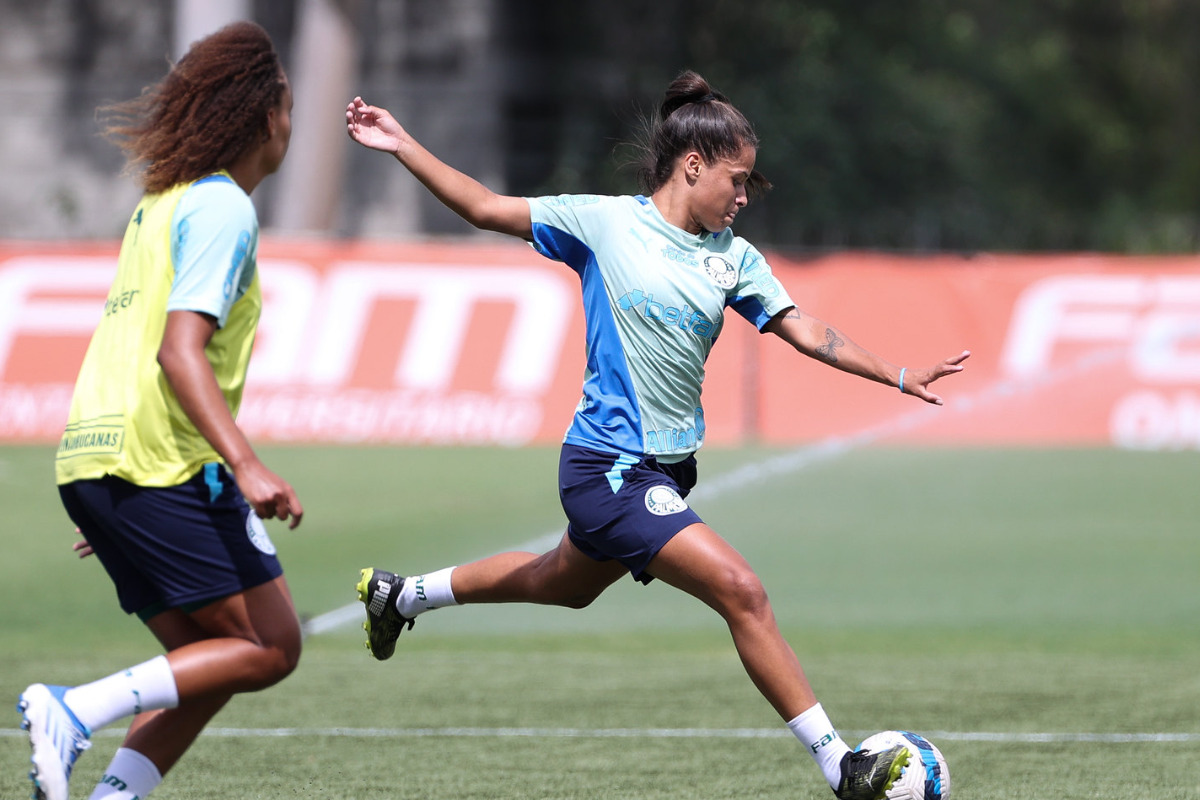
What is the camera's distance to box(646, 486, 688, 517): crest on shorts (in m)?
5.07

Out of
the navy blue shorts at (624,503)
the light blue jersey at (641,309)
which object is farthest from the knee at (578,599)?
the light blue jersey at (641,309)

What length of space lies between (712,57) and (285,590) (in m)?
33.6

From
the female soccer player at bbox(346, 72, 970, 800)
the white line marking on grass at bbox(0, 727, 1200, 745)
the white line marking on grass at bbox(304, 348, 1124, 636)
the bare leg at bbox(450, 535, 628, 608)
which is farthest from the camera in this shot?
the white line marking on grass at bbox(304, 348, 1124, 636)

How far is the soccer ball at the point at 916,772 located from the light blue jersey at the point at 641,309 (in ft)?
3.66

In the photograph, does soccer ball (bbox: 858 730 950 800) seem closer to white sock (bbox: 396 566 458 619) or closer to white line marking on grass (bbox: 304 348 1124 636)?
white sock (bbox: 396 566 458 619)

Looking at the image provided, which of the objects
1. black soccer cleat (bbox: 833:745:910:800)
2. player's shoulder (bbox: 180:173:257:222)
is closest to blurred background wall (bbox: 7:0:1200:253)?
player's shoulder (bbox: 180:173:257:222)

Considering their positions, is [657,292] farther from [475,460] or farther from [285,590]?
[475,460]

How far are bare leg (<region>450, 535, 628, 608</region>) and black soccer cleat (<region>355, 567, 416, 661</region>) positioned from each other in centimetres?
25

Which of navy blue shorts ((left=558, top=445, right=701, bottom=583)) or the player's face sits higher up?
the player's face

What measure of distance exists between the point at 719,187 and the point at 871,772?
188cm

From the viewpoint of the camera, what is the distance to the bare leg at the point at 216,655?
431 cm

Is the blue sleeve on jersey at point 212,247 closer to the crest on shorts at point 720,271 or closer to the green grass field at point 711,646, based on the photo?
the crest on shorts at point 720,271

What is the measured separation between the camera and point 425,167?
5.03m

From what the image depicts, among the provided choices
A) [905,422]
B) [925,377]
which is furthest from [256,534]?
[905,422]
